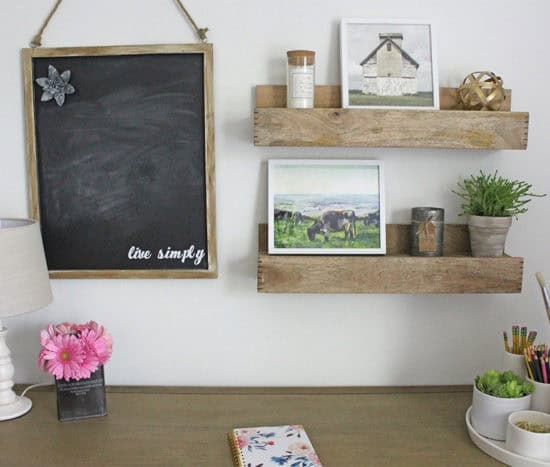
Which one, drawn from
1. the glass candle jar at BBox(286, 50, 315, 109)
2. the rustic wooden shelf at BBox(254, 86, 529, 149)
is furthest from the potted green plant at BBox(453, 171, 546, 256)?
the glass candle jar at BBox(286, 50, 315, 109)

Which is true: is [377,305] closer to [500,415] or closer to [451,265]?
[451,265]

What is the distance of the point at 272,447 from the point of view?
1.45 metres

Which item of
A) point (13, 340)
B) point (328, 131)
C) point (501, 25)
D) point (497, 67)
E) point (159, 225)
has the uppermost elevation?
point (501, 25)

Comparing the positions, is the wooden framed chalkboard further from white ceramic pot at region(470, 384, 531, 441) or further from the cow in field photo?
white ceramic pot at region(470, 384, 531, 441)

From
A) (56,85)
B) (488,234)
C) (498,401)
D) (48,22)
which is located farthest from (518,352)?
(48,22)

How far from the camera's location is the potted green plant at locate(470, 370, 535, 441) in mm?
1432

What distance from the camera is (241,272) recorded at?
69.4 inches

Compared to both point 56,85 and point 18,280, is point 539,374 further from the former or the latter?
point 56,85

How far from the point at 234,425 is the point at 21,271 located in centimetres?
61

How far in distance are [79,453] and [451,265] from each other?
95cm

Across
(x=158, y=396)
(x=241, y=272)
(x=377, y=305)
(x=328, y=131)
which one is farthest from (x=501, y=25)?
(x=158, y=396)

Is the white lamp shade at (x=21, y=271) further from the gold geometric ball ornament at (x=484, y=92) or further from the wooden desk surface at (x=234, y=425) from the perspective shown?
the gold geometric ball ornament at (x=484, y=92)

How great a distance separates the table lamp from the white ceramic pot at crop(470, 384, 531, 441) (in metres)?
1.02

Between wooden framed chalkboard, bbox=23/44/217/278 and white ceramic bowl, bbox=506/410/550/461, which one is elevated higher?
wooden framed chalkboard, bbox=23/44/217/278
